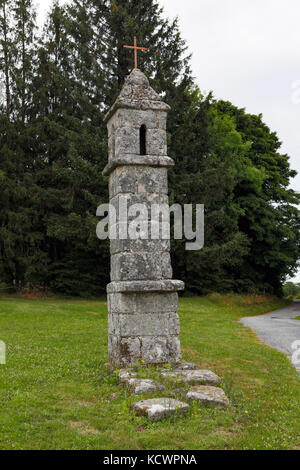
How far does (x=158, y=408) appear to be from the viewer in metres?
5.48

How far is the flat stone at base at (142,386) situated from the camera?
6.19m

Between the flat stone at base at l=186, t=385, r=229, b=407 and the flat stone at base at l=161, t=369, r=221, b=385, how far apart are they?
0.34 m

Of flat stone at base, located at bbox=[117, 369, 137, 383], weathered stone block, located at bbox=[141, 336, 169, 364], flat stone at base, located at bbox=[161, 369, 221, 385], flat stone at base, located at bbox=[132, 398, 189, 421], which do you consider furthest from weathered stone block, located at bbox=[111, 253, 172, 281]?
flat stone at base, located at bbox=[132, 398, 189, 421]

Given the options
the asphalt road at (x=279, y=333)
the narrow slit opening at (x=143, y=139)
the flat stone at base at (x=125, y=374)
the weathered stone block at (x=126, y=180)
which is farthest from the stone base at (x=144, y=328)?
the asphalt road at (x=279, y=333)

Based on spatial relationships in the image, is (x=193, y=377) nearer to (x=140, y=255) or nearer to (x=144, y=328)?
(x=144, y=328)

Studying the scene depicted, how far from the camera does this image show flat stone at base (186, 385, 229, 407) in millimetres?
5953

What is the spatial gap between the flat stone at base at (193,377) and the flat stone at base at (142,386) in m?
0.42

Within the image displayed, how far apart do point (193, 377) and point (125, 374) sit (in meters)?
1.07

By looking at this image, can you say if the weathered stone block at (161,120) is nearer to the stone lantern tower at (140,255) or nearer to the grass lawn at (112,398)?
the stone lantern tower at (140,255)

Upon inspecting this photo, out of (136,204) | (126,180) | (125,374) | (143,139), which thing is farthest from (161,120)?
(125,374)

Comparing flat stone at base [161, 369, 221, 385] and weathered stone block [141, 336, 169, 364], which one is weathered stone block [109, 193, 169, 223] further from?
flat stone at base [161, 369, 221, 385]

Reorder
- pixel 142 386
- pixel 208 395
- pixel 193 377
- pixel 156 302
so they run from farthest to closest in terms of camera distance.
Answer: pixel 156 302 < pixel 193 377 < pixel 142 386 < pixel 208 395
